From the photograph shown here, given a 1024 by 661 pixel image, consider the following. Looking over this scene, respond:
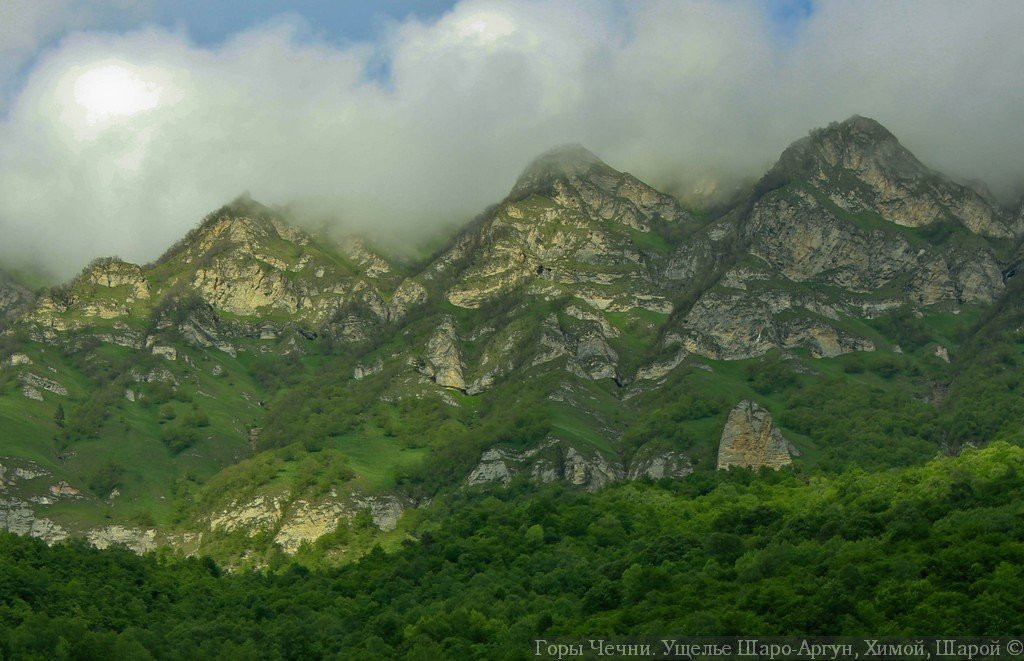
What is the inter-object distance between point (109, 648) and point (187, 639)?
14281 mm

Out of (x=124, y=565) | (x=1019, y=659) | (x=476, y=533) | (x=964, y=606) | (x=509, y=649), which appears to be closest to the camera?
(x=1019, y=659)

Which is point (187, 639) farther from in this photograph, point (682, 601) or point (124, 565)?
point (682, 601)

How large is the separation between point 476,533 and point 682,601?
70.6 metres

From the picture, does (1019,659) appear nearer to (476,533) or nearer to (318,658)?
(318,658)

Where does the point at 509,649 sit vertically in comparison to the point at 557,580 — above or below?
below

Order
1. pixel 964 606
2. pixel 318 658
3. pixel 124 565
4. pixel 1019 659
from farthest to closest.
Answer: pixel 124 565
pixel 318 658
pixel 964 606
pixel 1019 659

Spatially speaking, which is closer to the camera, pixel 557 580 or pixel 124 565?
pixel 557 580

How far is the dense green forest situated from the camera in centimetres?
9600

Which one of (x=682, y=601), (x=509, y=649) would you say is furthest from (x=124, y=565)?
(x=682, y=601)

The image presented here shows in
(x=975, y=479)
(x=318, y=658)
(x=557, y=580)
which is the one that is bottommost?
(x=318, y=658)

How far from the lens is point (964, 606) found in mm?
89000

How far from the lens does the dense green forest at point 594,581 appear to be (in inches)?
3780

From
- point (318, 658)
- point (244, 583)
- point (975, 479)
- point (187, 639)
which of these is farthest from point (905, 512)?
point (244, 583)

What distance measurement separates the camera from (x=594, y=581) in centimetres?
13125
